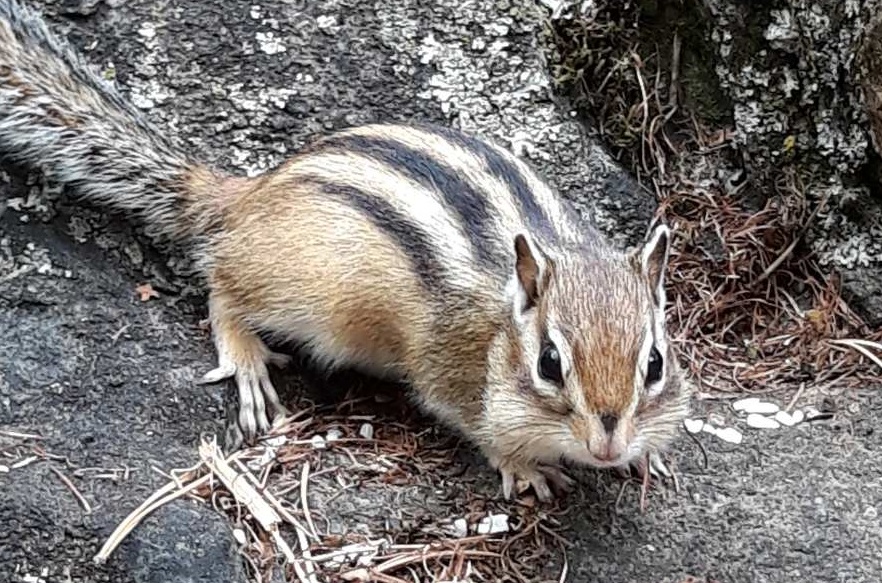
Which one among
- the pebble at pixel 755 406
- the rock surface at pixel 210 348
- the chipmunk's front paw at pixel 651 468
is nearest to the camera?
the rock surface at pixel 210 348

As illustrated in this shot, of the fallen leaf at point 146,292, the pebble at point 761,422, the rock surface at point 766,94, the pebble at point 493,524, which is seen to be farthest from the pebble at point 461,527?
the rock surface at point 766,94

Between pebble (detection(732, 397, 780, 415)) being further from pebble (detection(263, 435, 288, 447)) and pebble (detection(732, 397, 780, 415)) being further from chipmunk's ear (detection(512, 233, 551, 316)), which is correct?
pebble (detection(263, 435, 288, 447))

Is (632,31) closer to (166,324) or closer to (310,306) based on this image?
(310,306)

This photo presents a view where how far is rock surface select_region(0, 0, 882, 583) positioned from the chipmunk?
0.13 meters

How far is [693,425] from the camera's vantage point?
11.8ft

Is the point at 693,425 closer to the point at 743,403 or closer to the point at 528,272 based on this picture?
the point at 743,403

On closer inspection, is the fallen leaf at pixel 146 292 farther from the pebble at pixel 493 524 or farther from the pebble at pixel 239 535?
the pebble at pixel 493 524

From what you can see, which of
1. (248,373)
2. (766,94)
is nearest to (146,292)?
(248,373)

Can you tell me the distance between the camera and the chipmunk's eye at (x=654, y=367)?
3.01m

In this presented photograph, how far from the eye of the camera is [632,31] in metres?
4.29

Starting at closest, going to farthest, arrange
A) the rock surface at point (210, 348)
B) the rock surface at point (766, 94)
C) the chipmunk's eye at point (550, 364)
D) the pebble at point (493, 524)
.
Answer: the chipmunk's eye at point (550, 364) < the rock surface at point (210, 348) < the pebble at point (493, 524) < the rock surface at point (766, 94)

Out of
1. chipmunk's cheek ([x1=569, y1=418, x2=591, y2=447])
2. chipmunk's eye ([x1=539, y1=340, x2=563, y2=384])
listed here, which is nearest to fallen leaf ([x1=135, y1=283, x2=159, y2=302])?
chipmunk's eye ([x1=539, y1=340, x2=563, y2=384])

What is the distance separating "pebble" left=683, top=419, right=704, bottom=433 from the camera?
358cm

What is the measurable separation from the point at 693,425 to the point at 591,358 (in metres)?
0.77
